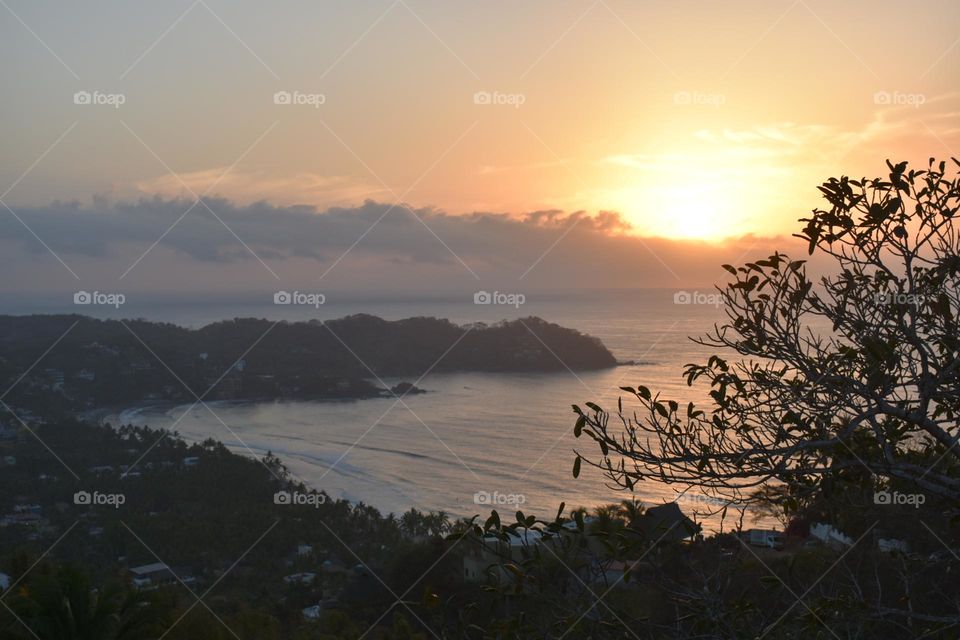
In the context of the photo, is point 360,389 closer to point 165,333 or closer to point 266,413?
point 266,413

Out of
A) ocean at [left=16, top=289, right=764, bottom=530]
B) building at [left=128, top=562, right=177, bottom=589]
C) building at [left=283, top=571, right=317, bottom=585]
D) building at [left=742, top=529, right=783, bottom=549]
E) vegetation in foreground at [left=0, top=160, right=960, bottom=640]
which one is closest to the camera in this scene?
vegetation in foreground at [left=0, top=160, right=960, bottom=640]

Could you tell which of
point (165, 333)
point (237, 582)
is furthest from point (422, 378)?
point (237, 582)

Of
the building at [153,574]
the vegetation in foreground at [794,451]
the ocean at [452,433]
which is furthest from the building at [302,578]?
the vegetation in foreground at [794,451]

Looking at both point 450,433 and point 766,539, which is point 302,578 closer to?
point 766,539

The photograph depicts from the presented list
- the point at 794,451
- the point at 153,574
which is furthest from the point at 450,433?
the point at 794,451

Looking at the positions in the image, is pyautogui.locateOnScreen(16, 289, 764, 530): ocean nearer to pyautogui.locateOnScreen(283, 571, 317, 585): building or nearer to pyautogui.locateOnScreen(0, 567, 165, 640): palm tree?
pyautogui.locateOnScreen(283, 571, 317, 585): building

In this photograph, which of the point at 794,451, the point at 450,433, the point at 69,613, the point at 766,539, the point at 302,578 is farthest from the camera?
the point at 450,433

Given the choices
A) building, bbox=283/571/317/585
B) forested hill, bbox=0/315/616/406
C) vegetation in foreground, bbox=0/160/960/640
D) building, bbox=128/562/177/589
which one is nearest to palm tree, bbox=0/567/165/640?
building, bbox=128/562/177/589
